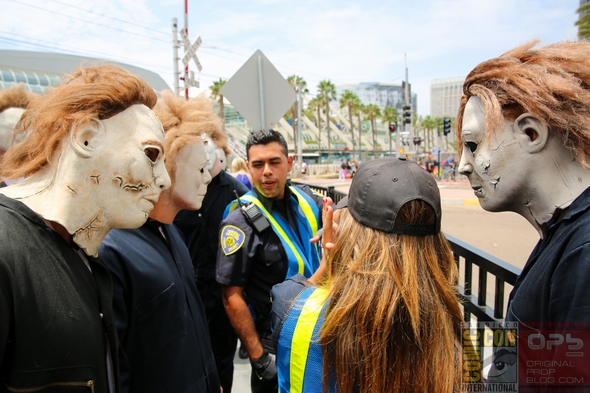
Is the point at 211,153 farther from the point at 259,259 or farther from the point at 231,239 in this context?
the point at 259,259

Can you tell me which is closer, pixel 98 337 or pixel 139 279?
pixel 98 337

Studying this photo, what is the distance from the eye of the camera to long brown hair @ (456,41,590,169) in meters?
1.19

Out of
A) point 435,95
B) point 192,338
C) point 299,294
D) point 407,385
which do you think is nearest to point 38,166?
point 299,294

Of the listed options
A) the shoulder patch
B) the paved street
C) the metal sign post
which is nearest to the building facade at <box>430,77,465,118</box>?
the paved street

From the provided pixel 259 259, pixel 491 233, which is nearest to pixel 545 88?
pixel 259 259

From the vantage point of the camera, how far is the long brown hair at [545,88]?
1.19m

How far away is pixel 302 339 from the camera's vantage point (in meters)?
1.32

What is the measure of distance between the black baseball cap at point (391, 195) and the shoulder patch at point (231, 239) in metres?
1.20

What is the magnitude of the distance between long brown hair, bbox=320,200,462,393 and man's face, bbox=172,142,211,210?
113cm

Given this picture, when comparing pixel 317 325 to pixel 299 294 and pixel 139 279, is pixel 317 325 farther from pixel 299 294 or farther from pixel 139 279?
pixel 139 279

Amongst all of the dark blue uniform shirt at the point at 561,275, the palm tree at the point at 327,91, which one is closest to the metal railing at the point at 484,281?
the dark blue uniform shirt at the point at 561,275

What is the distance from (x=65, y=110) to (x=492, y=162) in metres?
1.41

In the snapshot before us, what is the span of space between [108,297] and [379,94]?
156216 millimetres

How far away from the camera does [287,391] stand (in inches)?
55.9
